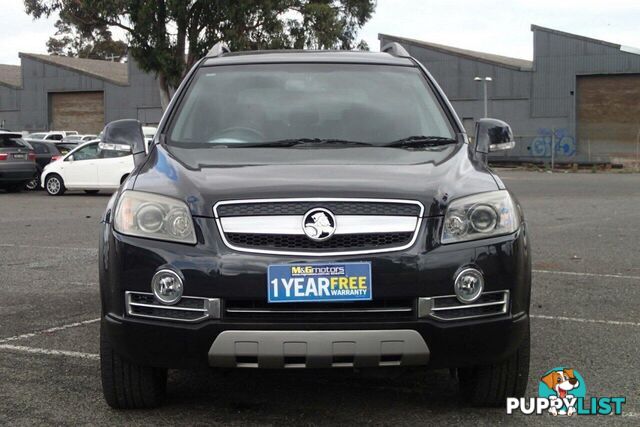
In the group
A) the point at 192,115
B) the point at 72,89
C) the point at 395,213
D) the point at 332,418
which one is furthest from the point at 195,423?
the point at 72,89

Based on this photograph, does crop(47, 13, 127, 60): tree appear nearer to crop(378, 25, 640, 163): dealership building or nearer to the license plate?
crop(378, 25, 640, 163): dealership building

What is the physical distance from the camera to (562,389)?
438cm

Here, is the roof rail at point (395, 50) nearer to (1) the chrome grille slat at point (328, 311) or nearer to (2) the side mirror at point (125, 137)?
(2) the side mirror at point (125, 137)

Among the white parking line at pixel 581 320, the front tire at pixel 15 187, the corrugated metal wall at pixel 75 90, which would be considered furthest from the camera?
the corrugated metal wall at pixel 75 90

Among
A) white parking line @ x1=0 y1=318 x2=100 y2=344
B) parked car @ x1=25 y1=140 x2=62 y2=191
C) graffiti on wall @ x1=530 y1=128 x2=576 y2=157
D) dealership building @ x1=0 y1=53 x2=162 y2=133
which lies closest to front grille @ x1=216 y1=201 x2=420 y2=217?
white parking line @ x1=0 y1=318 x2=100 y2=344

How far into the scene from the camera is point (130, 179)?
3.96 metres

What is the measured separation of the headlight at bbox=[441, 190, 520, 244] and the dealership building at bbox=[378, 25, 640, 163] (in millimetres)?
43619

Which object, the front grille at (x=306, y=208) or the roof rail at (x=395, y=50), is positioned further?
the roof rail at (x=395, y=50)

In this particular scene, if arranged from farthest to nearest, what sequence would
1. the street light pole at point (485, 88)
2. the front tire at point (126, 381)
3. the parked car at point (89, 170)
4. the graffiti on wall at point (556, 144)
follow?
the street light pole at point (485, 88), the graffiti on wall at point (556, 144), the parked car at point (89, 170), the front tire at point (126, 381)

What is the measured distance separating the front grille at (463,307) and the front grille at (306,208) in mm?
380

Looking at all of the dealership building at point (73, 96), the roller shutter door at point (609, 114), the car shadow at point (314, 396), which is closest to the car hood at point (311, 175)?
the car shadow at point (314, 396)

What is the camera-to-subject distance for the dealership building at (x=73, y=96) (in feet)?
192

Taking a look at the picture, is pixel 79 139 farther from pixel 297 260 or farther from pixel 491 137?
pixel 297 260

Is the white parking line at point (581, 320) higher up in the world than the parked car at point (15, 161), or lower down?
lower down
